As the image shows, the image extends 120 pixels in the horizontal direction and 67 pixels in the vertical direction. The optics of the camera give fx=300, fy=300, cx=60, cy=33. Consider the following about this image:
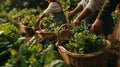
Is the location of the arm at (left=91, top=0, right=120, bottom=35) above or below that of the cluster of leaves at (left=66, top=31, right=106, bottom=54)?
above

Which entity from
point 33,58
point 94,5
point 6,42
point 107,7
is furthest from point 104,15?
point 6,42

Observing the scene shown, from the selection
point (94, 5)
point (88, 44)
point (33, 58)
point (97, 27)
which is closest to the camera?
point (33, 58)

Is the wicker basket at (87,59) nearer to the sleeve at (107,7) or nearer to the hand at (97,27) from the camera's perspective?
the hand at (97,27)

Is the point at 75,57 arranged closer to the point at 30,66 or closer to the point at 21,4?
the point at 30,66

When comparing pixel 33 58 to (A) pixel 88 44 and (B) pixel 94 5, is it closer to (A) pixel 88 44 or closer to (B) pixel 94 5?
(A) pixel 88 44

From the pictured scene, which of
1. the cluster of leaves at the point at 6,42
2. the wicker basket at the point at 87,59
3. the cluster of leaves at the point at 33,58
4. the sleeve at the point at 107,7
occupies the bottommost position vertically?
the wicker basket at the point at 87,59

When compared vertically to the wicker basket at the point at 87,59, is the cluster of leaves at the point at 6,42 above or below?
above

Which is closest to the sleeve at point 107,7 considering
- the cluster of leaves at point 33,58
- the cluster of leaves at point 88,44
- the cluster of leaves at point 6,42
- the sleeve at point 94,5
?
the cluster of leaves at point 88,44

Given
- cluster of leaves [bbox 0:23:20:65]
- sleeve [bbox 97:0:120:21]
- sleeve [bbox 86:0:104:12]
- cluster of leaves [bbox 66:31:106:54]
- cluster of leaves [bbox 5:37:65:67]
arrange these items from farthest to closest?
sleeve [bbox 86:0:104:12], sleeve [bbox 97:0:120:21], cluster of leaves [bbox 0:23:20:65], cluster of leaves [bbox 66:31:106:54], cluster of leaves [bbox 5:37:65:67]

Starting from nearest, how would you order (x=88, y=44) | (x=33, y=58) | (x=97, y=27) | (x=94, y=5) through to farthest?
(x=33, y=58) → (x=88, y=44) → (x=97, y=27) → (x=94, y=5)

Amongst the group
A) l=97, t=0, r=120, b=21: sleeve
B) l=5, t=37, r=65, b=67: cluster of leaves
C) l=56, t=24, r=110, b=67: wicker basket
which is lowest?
l=56, t=24, r=110, b=67: wicker basket

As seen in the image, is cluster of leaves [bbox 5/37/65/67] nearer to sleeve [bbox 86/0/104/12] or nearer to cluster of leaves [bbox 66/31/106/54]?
cluster of leaves [bbox 66/31/106/54]

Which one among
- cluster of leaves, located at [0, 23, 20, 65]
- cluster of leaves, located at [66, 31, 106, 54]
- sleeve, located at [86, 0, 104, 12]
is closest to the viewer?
cluster of leaves, located at [66, 31, 106, 54]

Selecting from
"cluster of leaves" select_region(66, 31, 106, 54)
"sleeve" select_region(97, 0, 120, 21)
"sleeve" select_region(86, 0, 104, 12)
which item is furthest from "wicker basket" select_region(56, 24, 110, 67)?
"sleeve" select_region(86, 0, 104, 12)
